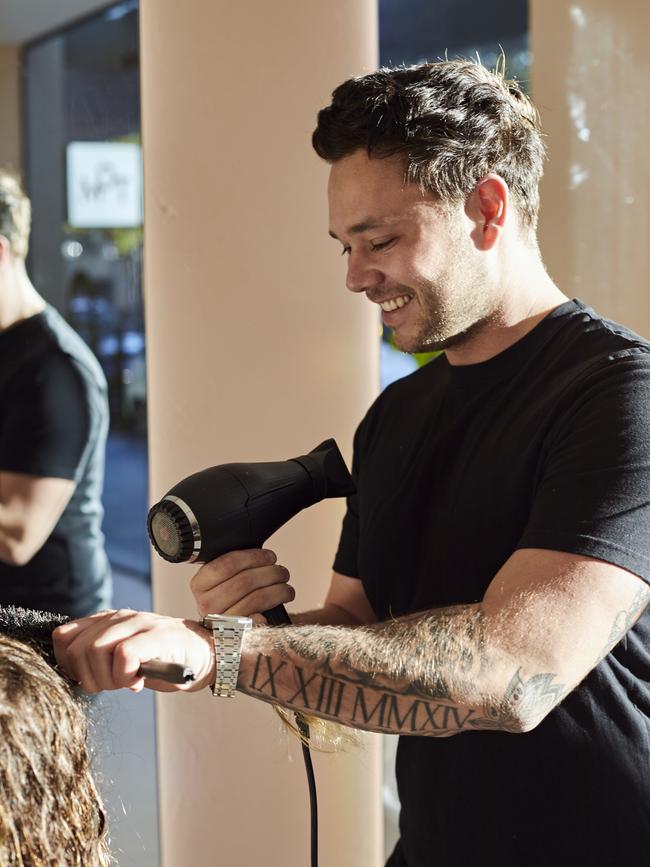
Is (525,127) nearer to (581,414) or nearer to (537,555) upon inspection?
(581,414)

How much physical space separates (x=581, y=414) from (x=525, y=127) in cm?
55

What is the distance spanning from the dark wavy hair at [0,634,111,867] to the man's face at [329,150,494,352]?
76 centimetres

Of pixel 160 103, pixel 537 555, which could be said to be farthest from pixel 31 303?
pixel 537 555

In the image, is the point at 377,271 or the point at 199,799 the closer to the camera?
the point at 377,271

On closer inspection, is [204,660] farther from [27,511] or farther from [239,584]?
[27,511]

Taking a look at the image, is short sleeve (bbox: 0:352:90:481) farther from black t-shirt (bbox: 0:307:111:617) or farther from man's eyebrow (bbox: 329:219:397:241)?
man's eyebrow (bbox: 329:219:397:241)

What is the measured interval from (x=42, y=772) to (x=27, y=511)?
5.03 ft

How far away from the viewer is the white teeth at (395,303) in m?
1.48

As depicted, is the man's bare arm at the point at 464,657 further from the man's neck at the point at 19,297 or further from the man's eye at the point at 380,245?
Answer: the man's neck at the point at 19,297

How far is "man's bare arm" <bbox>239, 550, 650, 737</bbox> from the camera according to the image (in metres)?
Result: 1.12

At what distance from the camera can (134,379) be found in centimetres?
237

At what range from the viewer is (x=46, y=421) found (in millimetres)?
2385

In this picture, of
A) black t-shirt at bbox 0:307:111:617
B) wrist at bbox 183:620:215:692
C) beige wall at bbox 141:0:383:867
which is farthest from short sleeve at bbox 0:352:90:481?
wrist at bbox 183:620:215:692

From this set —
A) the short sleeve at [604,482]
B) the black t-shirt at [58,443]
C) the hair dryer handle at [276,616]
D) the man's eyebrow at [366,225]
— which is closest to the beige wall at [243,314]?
the black t-shirt at [58,443]
